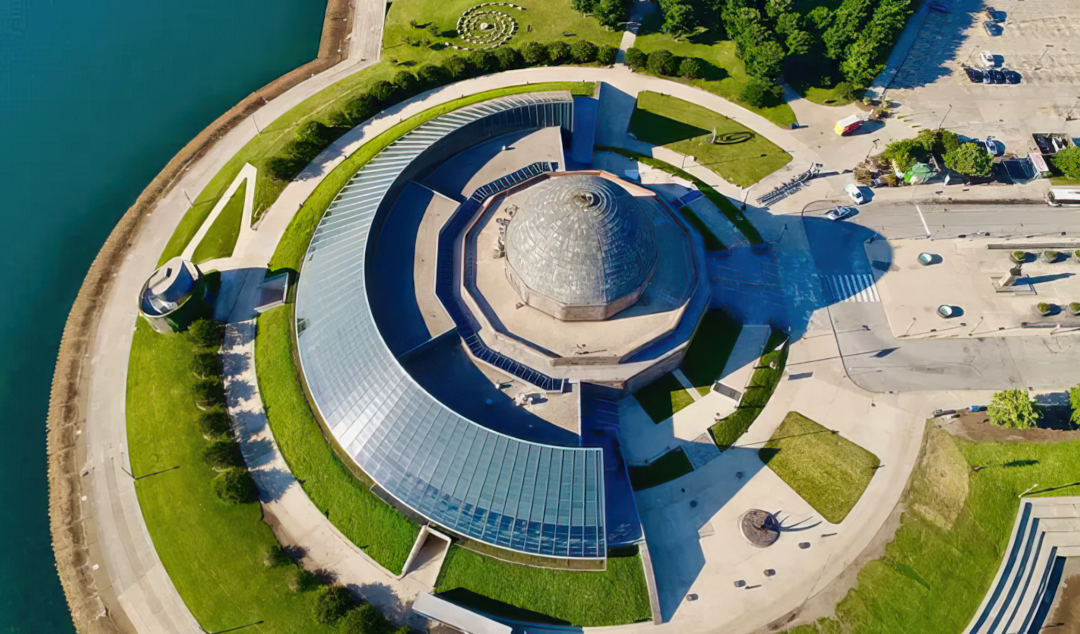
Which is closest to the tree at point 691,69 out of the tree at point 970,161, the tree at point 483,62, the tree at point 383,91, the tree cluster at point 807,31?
the tree cluster at point 807,31

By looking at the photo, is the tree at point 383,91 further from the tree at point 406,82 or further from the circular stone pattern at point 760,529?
the circular stone pattern at point 760,529

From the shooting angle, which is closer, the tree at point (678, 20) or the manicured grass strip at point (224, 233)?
the manicured grass strip at point (224, 233)

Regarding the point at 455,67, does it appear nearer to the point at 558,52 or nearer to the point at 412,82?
the point at 412,82

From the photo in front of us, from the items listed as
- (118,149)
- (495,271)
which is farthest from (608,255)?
(118,149)

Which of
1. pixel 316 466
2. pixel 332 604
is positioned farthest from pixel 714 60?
pixel 332 604

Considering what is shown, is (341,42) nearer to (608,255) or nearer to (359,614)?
(608,255)
